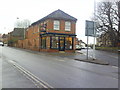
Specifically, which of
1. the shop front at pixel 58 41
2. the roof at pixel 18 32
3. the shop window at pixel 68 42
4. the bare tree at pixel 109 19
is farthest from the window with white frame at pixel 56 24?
the roof at pixel 18 32

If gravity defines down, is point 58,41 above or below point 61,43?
above

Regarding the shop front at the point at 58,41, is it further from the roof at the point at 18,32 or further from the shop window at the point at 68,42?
the roof at the point at 18,32

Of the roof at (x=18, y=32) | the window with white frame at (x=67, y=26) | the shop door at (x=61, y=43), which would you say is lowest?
the shop door at (x=61, y=43)

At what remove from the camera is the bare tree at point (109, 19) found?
129 feet

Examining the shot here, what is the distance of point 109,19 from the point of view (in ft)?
132

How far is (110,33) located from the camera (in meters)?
39.8

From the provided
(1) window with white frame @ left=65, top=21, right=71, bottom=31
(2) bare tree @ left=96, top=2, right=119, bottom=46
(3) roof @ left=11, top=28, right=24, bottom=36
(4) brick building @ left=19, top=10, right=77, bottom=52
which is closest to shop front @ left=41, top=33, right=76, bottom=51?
(4) brick building @ left=19, top=10, right=77, bottom=52

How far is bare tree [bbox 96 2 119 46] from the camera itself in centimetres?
3934

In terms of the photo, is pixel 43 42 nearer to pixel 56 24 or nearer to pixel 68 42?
pixel 56 24

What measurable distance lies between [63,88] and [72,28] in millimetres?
26123

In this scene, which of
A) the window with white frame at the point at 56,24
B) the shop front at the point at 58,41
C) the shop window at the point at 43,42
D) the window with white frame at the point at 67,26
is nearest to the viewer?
the shop front at the point at 58,41

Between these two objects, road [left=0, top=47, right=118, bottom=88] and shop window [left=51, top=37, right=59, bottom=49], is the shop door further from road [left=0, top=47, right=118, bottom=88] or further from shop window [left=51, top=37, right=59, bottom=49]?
road [left=0, top=47, right=118, bottom=88]

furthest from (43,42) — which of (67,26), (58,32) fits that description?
(67,26)

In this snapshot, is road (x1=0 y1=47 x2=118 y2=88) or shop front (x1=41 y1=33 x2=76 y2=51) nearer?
road (x1=0 y1=47 x2=118 y2=88)
